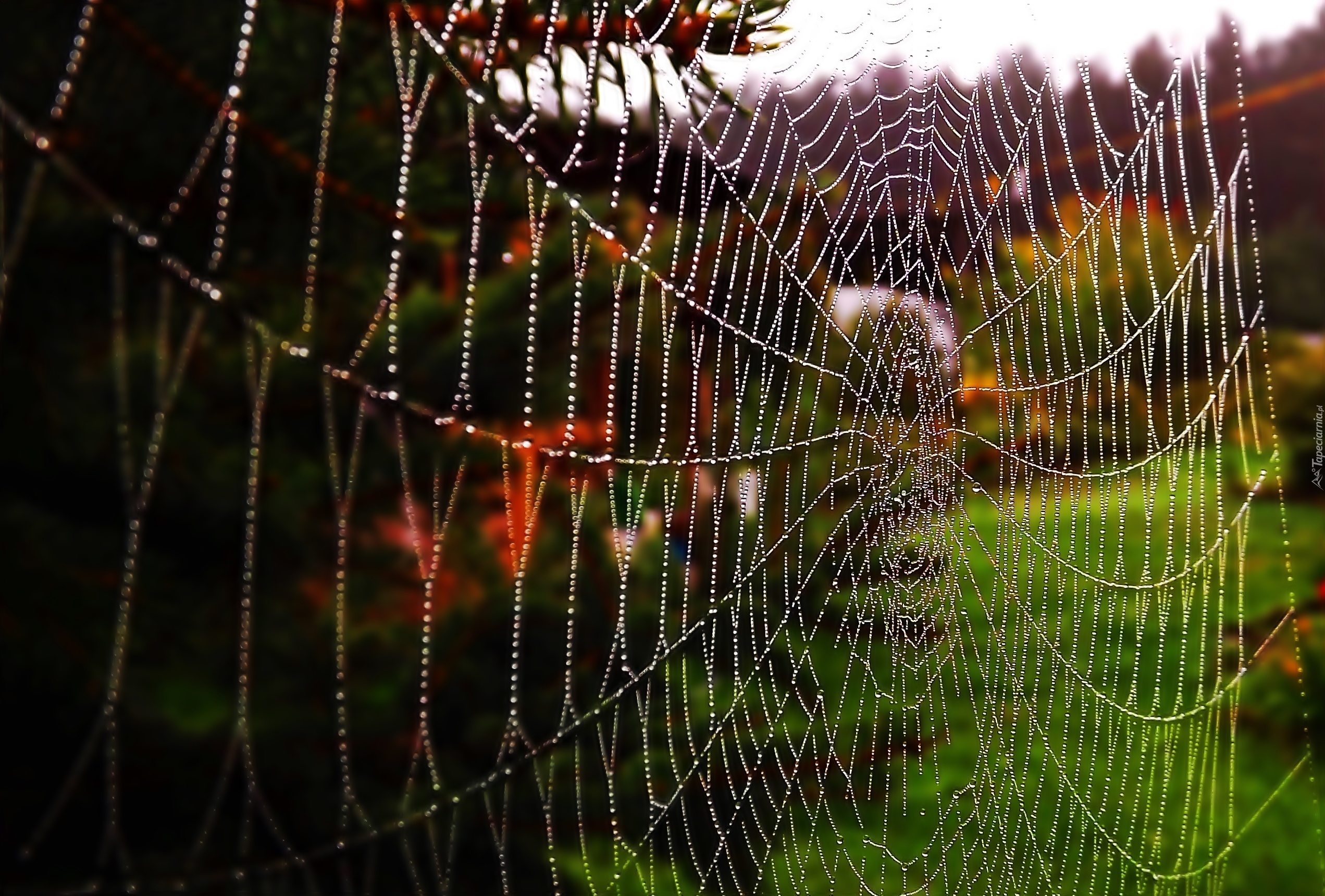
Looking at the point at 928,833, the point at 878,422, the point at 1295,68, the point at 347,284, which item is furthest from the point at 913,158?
the point at 347,284

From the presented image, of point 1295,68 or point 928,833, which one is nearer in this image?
point 1295,68

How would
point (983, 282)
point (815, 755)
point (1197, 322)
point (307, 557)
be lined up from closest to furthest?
point (307, 557) < point (815, 755) < point (1197, 322) < point (983, 282)

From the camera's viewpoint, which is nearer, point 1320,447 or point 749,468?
point 749,468

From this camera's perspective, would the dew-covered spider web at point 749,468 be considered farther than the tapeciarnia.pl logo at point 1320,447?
No

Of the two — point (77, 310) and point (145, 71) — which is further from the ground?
point (145, 71)

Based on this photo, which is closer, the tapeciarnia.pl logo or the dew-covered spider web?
A: the dew-covered spider web

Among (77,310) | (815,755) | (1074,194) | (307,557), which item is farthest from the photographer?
(1074,194)

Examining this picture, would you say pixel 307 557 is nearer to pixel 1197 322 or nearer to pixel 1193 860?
pixel 1197 322

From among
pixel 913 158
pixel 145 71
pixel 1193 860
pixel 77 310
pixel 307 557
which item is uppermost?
pixel 913 158
